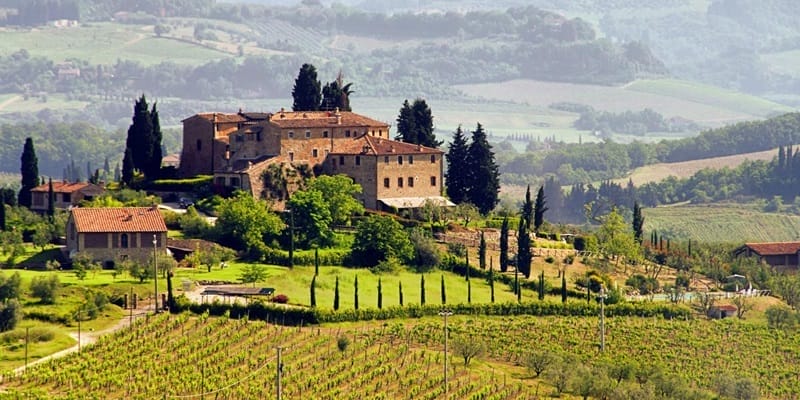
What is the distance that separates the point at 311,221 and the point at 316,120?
1252 centimetres

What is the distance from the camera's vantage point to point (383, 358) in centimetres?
7894

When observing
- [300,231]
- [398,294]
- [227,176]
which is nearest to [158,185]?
[227,176]

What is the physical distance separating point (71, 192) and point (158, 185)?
492cm

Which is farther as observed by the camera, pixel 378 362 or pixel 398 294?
pixel 398 294

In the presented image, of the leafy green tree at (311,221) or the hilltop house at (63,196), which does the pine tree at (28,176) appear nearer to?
the hilltop house at (63,196)

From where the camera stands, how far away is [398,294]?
94.2 meters

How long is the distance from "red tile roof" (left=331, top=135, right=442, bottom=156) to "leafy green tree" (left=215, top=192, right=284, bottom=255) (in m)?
10.8

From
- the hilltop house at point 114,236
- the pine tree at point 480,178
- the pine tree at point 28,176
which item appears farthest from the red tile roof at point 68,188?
the pine tree at point 480,178

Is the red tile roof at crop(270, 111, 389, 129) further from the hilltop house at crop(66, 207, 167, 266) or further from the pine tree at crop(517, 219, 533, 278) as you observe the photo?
the hilltop house at crop(66, 207, 167, 266)

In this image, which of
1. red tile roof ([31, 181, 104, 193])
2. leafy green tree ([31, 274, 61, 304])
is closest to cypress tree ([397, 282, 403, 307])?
leafy green tree ([31, 274, 61, 304])

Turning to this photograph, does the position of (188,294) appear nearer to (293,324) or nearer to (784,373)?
(293,324)

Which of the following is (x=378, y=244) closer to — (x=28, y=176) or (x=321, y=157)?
(x=321, y=157)

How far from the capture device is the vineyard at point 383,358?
7106 centimetres

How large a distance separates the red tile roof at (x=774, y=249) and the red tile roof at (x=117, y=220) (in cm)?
4350
